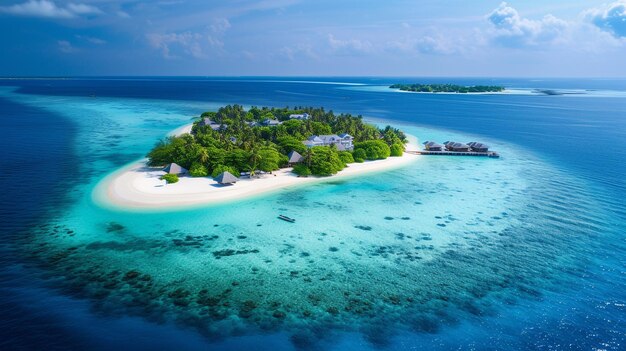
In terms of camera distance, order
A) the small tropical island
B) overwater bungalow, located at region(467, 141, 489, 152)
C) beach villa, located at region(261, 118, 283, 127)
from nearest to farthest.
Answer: the small tropical island, overwater bungalow, located at region(467, 141, 489, 152), beach villa, located at region(261, 118, 283, 127)

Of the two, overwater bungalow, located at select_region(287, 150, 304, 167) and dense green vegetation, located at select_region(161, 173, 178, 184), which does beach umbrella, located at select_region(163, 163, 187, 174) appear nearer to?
dense green vegetation, located at select_region(161, 173, 178, 184)

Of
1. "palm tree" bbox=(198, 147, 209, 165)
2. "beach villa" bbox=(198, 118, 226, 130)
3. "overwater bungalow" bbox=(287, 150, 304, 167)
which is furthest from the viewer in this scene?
"beach villa" bbox=(198, 118, 226, 130)

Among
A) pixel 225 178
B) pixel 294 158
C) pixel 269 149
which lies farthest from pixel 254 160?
pixel 294 158

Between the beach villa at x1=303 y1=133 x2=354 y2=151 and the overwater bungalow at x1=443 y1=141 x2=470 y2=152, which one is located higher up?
the beach villa at x1=303 y1=133 x2=354 y2=151

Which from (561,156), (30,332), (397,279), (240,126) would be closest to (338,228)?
(397,279)

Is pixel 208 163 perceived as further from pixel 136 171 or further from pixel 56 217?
pixel 56 217

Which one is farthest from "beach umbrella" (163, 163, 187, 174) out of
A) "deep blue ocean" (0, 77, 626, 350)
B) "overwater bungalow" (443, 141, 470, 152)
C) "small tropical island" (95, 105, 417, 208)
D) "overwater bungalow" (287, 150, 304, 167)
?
"overwater bungalow" (443, 141, 470, 152)

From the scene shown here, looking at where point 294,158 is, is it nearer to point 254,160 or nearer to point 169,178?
point 254,160

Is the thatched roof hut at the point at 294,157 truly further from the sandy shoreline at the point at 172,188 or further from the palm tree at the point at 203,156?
the palm tree at the point at 203,156

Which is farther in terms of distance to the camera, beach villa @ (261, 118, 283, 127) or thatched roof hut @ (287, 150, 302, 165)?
beach villa @ (261, 118, 283, 127)
